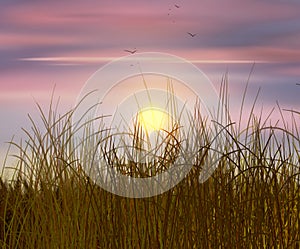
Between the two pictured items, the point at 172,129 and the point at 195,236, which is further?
the point at 172,129

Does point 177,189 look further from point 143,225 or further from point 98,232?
point 98,232

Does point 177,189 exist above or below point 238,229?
above

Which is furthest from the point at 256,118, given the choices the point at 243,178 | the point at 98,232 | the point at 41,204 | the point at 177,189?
the point at 41,204

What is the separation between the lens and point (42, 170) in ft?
15.3

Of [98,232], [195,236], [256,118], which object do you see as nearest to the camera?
[195,236]

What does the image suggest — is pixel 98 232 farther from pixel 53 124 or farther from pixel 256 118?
pixel 256 118

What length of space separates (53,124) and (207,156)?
127 centimetres

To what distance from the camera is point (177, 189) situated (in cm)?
417

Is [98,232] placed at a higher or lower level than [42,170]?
lower

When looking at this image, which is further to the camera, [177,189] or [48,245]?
[48,245]

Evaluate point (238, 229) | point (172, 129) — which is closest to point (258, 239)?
point (238, 229)

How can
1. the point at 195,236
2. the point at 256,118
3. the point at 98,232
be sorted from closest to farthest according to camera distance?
the point at 195,236, the point at 98,232, the point at 256,118

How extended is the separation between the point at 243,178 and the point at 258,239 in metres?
0.44

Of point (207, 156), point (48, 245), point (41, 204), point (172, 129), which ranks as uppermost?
point (172, 129)
